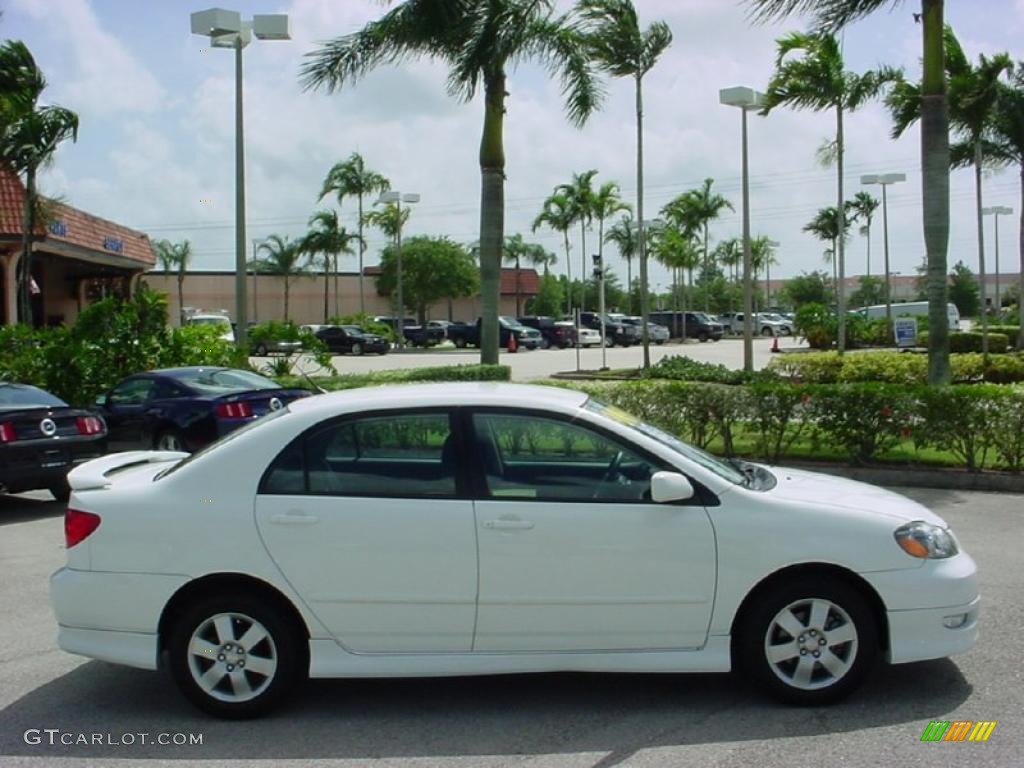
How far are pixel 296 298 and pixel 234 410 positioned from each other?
5980 cm

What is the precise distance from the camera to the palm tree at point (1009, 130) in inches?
1072

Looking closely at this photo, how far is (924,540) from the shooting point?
5.02 metres

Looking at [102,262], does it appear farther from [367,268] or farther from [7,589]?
[367,268]

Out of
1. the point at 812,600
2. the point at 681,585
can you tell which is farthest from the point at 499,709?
the point at 812,600

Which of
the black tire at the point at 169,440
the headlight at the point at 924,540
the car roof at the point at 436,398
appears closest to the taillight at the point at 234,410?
the black tire at the point at 169,440

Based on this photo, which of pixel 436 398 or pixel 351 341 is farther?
pixel 351 341

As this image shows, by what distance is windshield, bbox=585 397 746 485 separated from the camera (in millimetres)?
5266

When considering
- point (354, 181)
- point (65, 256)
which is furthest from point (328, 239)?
point (65, 256)

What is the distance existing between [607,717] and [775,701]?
783 mm

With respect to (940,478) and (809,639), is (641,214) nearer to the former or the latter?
(940,478)

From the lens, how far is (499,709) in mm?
5133

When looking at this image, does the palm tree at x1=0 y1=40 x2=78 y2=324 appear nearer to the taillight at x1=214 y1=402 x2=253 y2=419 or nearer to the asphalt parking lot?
the taillight at x1=214 y1=402 x2=253 y2=419

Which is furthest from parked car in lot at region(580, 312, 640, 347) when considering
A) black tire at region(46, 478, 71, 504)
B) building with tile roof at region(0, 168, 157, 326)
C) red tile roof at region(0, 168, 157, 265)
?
black tire at region(46, 478, 71, 504)

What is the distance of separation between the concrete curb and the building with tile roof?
42.5 feet
